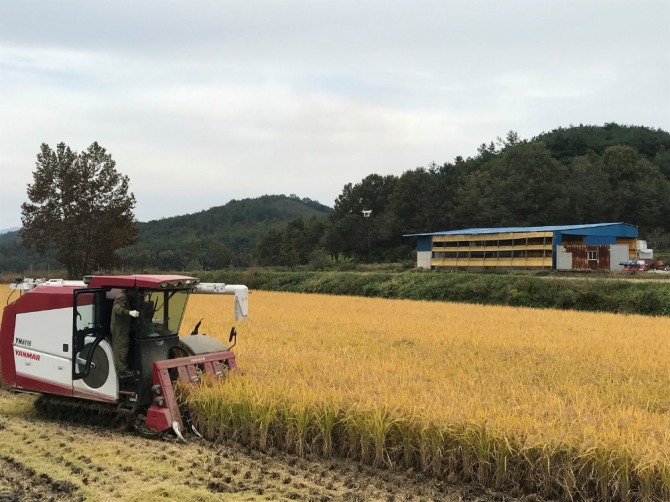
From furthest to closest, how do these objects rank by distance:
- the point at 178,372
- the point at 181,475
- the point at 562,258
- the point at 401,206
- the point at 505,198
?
the point at 401,206, the point at 505,198, the point at 562,258, the point at 178,372, the point at 181,475

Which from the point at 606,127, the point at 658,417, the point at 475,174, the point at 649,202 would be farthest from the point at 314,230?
the point at 658,417

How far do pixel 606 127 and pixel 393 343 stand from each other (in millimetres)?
109098

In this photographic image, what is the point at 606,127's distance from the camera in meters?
107

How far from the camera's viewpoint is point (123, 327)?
7477 millimetres

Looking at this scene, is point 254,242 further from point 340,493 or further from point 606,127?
point 340,493

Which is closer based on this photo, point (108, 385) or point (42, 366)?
point (108, 385)

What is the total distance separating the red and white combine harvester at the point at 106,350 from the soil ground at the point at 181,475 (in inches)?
23.8

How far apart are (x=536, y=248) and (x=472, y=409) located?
32774mm

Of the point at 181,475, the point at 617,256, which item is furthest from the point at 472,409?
the point at 617,256

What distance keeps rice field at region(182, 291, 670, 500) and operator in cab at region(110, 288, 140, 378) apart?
102cm

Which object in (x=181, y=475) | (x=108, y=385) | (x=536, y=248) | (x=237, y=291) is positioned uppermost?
(x=536, y=248)

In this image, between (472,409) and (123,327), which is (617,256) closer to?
(472,409)

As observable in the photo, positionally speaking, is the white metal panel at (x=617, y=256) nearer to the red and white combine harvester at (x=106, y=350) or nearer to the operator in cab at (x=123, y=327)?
the red and white combine harvester at (x=106, y=350)

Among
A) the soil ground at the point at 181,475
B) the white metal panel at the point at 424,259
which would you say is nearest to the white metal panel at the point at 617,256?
the white metal panel at the point at 424,259
